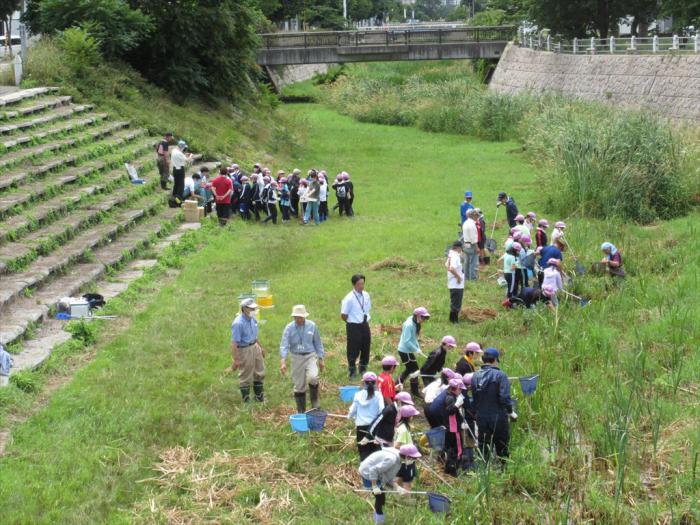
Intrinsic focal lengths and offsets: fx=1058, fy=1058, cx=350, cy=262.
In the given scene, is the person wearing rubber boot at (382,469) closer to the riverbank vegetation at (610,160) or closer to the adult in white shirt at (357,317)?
the adult in white shirt at (357,317)

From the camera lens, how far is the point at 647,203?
82.5 feet

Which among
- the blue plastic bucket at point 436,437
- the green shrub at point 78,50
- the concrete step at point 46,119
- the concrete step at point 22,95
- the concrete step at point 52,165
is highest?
the green shrub at point 78,50

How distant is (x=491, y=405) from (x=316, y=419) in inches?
83.1

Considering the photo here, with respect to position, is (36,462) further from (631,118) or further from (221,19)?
(221,19)

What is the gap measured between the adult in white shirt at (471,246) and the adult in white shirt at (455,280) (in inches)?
82.1

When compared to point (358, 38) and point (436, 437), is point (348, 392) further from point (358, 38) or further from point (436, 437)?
point (358, 38)

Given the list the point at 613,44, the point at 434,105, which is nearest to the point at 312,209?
the point at 434,105

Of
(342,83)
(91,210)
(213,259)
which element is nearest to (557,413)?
(213,259)

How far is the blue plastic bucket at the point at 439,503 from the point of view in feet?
34.5

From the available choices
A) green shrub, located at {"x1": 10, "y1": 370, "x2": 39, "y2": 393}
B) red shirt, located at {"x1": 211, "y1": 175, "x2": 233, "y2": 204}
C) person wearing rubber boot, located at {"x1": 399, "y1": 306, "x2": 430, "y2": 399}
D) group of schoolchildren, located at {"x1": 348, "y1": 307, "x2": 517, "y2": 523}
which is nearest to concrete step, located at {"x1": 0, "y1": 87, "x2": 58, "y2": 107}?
red shirt, located at {"x1": 211, "y1": 175, "x2": 233, "y2": 204}

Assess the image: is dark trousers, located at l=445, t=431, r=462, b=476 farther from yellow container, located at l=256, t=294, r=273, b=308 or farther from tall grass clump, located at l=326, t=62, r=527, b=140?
tall grass clump, located at l=326, t=62, r=527, b=140

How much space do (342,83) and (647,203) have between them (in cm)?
3785

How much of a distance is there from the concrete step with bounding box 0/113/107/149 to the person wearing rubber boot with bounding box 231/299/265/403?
39.2ft

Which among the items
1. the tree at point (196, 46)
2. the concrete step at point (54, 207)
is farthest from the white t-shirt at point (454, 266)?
the tree at point (196, 46)
